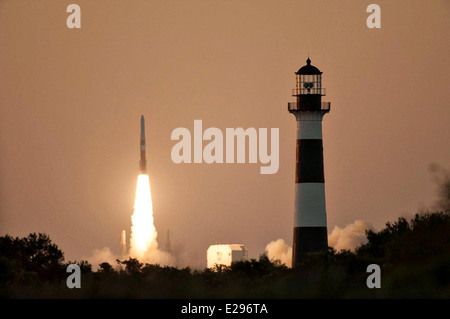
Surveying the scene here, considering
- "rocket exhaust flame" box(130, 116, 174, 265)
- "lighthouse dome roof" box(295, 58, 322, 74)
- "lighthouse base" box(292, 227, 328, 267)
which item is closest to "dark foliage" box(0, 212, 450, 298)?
"lighthouse base" box(292, 227, 328, 267)

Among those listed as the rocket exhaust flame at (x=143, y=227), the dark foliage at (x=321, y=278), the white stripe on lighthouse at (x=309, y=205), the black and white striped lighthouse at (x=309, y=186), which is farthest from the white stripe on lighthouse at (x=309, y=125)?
the rocket exhaust flame at (x=143, y=227)

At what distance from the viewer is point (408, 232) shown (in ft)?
337

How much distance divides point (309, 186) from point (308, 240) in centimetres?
471

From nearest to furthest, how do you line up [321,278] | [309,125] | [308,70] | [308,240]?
1. [321,278]
2. [308,240]
3. [309,125]
4. [308,70]

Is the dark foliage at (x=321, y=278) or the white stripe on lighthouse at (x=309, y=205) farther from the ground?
the white stripe on lighthouse at (x=309, y=205)

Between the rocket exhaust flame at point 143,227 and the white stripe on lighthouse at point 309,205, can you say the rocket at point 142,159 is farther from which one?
the white stripe on lighthouse at point 309,205

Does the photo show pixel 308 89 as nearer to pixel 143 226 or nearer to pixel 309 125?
pixel 309 125

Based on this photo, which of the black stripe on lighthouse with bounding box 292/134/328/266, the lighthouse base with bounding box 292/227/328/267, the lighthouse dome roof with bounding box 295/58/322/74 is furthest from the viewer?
the lighthouse dome roof with bounding box 295/58/322/74

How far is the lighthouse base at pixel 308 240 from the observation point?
132 metres

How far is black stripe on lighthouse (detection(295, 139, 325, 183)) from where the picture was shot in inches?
5162

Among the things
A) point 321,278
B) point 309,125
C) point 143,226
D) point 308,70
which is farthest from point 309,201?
point 143,226

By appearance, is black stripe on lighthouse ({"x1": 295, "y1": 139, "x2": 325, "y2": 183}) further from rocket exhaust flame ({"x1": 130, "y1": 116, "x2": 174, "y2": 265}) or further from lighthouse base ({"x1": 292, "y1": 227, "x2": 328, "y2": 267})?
rocket exhaust flame ({"x1": 130, "y1": 116, "x2": 174, "y2": 265})

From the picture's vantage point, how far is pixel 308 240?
132750mm
